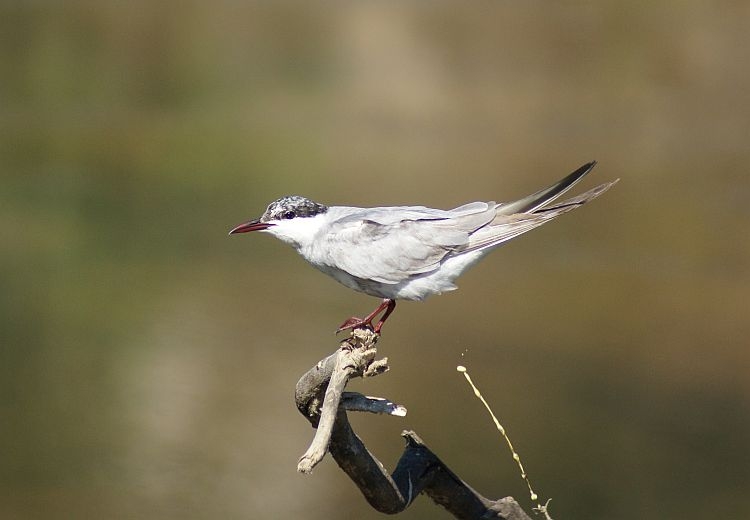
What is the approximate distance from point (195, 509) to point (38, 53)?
20450mm

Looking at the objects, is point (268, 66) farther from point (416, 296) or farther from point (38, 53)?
point (416, 296)

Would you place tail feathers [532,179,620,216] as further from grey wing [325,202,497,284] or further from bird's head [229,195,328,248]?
bird's head [229,195,328,248]

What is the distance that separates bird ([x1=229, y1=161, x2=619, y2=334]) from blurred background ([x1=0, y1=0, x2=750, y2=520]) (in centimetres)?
502

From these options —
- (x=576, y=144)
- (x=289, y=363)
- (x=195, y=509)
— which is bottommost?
(x=195, y=509)

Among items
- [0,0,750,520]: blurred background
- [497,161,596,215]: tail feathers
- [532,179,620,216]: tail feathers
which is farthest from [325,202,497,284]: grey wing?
[0,0,750,520]: blurred background

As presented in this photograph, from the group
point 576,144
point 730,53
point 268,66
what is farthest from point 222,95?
point 730,53

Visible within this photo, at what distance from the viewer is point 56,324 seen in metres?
16.7

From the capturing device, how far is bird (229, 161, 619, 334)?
7.50m

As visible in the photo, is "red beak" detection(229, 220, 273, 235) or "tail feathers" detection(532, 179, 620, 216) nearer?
"tail feathers" detection(532, 179, 620, 216)

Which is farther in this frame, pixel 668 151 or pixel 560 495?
pixel 668 151

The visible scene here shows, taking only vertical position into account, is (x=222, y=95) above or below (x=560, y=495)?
above

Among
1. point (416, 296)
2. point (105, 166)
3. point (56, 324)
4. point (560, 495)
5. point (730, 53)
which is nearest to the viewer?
point (416, 296)

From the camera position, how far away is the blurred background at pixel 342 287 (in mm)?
13125

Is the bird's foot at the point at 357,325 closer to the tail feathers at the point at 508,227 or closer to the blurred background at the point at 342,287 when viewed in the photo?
the tail feathers at the point at 508,227
